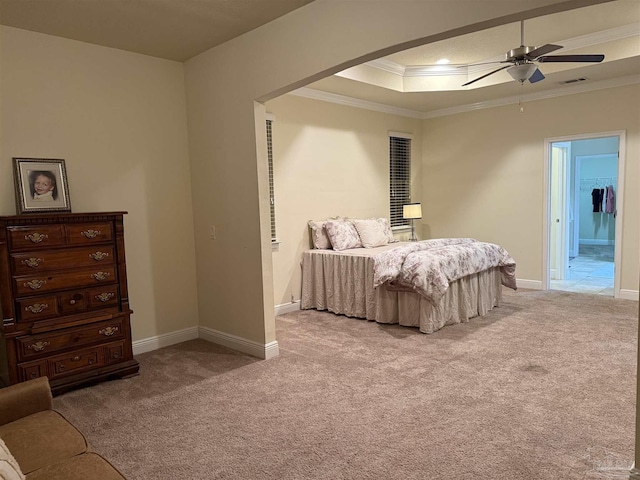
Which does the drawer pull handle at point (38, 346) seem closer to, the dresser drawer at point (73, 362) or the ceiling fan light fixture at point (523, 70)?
the dresser drawer at point (73, 362)

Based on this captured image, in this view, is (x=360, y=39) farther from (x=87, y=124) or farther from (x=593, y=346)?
(x=593, y=346)

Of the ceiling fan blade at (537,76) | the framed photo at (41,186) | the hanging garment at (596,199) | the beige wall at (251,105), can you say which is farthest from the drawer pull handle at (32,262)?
the hanging garment at (596,199)

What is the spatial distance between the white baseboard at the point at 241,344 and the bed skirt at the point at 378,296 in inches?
56.6

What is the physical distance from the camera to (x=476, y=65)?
5633mm

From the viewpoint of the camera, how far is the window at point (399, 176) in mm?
7141

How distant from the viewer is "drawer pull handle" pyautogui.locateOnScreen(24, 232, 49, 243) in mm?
3055

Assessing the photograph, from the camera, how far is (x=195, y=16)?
3291mm

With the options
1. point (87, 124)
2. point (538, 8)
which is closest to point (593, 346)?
point (538, 8)

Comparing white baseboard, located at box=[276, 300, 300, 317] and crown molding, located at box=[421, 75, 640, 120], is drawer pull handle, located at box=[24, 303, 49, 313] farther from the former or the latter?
crown molding, located at box=[421, 75, 640, 120]

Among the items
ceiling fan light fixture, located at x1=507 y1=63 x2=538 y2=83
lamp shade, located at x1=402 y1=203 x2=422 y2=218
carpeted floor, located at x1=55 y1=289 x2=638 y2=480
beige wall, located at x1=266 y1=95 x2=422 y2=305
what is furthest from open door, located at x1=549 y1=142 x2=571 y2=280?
ceiling fan light fixture, located at x1=507 y1=63 x2=538 y2=83

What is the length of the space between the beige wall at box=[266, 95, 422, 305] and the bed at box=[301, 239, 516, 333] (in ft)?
1.19

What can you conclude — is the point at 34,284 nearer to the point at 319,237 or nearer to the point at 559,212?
the point at 319,237

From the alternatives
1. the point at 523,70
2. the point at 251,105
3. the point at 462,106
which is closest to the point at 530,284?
the point at 462,106

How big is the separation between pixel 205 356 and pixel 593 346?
3472mm
